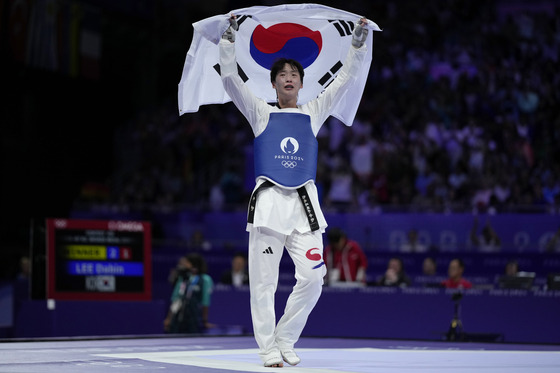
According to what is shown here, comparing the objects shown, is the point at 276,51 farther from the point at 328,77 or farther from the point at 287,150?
the point at 287,150

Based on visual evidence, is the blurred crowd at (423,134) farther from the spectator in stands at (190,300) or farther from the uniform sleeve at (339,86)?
the uniform sleeve at (339,86)

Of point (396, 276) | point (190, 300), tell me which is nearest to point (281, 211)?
point (190, 300)

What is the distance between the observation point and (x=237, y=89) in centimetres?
666

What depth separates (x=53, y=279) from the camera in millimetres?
11359

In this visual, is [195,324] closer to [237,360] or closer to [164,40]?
[237,360]

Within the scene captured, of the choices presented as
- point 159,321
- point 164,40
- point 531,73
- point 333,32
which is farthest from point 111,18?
point 333,32

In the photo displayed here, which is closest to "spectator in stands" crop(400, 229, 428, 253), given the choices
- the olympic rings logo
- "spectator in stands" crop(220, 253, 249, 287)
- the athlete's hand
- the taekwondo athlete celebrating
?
"spectator in stands" crop(220, 253, 249, 287)

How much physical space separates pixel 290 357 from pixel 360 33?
247cm

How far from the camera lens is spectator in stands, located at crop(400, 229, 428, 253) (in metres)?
15.3

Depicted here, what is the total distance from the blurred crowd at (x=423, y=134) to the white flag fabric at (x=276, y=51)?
8286 mm

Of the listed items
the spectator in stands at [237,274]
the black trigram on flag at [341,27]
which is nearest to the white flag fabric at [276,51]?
the black trigram on flag at [341,27]

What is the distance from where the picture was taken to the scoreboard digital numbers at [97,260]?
37.7 ft

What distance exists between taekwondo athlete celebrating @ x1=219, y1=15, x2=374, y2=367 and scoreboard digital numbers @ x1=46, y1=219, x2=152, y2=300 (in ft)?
18.3

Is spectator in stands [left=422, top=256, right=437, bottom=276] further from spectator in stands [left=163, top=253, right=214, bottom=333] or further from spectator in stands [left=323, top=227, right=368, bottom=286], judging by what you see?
spectator in stands [left=163, top=253, right=214, bottom=333]
